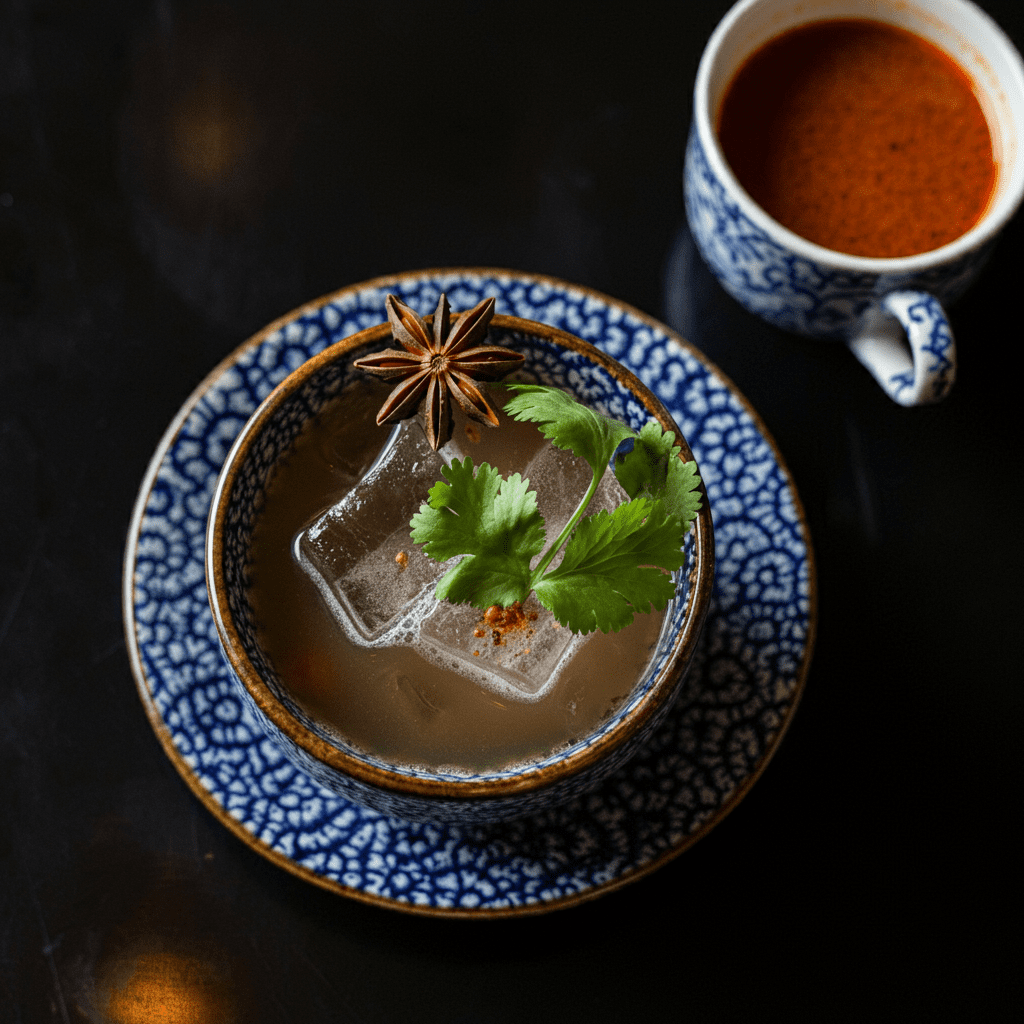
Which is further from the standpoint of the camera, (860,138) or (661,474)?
(860,138)

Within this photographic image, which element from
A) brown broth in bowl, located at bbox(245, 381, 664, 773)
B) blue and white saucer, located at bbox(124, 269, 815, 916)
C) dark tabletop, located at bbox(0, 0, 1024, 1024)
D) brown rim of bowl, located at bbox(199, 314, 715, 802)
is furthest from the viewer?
dark tabletop, located at bbox(0, 0, 1024, 1024)

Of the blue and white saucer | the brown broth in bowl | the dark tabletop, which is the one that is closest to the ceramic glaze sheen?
the dark tabletop

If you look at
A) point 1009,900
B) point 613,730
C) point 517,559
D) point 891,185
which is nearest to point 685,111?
point 891,185

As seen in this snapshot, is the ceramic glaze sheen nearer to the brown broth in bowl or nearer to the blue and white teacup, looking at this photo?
the blue and white teacup

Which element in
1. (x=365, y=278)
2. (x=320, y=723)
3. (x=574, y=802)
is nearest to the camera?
(x=320, y=723)

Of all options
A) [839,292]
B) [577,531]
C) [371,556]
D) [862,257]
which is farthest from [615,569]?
[862,257]

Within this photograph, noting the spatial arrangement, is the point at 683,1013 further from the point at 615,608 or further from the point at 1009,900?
the point at 615,608

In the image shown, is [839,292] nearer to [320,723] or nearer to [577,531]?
[577,531]
